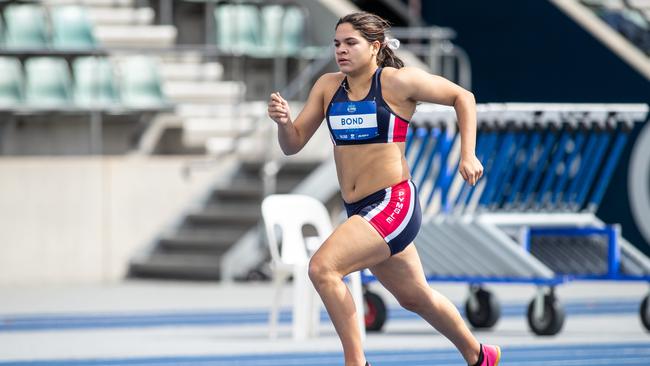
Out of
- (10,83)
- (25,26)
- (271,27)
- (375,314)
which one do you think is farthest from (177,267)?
(375,314)

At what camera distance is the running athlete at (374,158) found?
630 centimetres

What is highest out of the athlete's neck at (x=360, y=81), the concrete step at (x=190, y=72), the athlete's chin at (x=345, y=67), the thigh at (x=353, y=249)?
the athlete's chin at (x=345, y=67)

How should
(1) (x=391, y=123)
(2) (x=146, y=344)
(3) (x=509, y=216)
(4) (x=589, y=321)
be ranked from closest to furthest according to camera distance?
1. (1) (x=391, y=123)
2. (2) (x=146, y=344)
3. (3) (x=509, y=216)
4. (4) (x=589, y=321)

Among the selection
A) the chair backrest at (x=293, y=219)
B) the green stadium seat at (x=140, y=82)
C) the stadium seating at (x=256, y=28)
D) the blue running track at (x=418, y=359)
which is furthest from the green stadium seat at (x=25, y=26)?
the blue running track at (x=418, y=359)

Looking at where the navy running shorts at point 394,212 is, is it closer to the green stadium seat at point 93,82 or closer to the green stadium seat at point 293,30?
the green stadium seat at point 93,82

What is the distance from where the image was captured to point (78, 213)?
54.2 feet

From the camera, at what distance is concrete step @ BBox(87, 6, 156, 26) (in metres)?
19.0

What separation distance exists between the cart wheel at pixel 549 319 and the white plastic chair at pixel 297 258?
115 centimetres

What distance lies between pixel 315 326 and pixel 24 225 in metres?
6.65

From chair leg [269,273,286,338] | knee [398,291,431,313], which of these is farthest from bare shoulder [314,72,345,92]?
chair leg [269,273,286,338]

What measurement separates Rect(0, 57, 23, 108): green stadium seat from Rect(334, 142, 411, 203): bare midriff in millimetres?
10891

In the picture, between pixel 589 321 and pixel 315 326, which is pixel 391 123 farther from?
pixel 589 321

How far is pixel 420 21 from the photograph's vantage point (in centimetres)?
2144

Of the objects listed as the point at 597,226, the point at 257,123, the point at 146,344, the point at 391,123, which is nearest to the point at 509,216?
the point at 597,226
